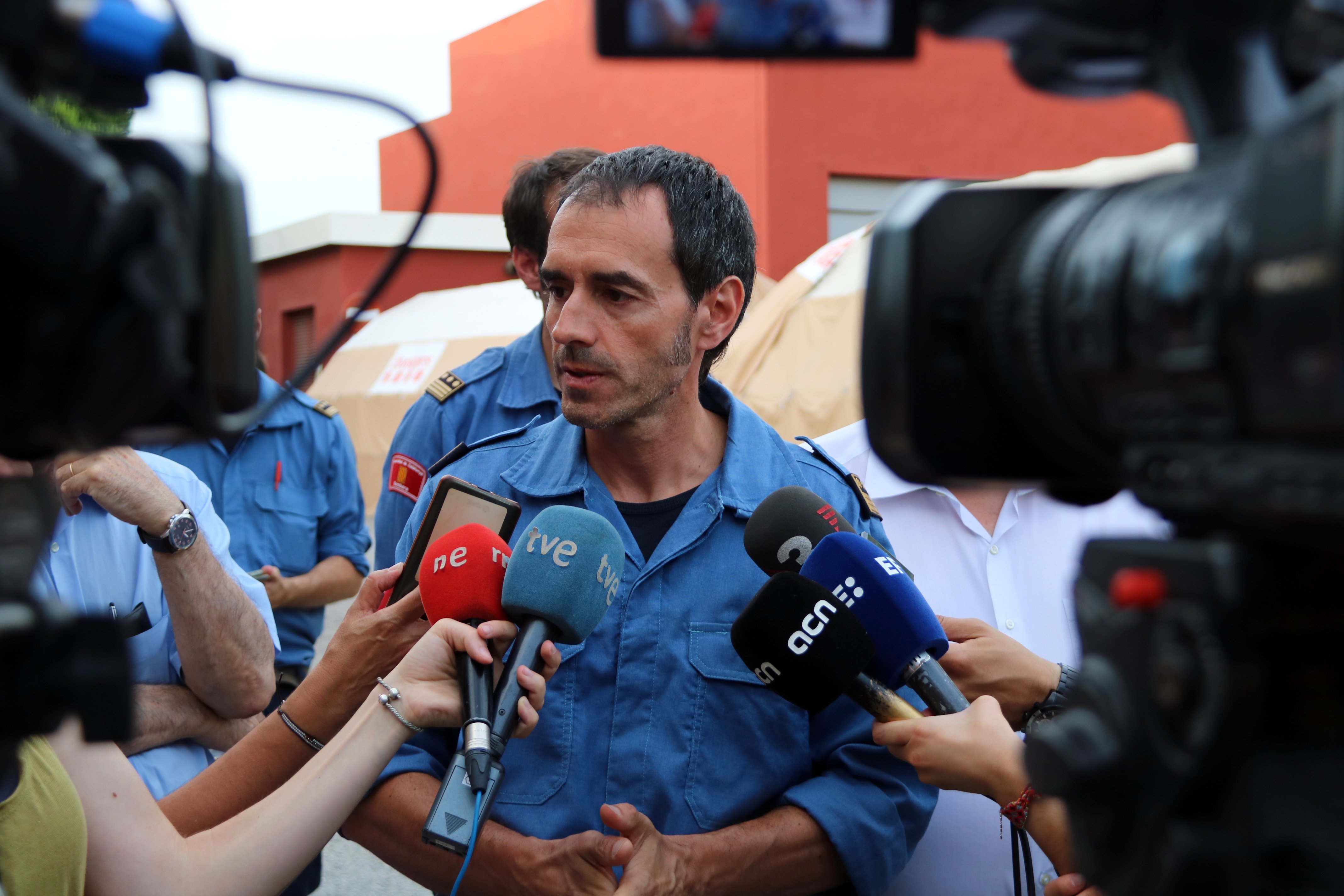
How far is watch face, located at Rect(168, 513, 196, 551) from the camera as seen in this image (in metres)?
2.29

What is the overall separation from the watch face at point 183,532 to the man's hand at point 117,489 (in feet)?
0.04

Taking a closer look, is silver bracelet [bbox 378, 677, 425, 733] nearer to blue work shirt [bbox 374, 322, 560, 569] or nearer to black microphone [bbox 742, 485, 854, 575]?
black microphone [bbox 742, 485, 854, 575]

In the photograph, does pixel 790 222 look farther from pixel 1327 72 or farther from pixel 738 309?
pixel 1327 72

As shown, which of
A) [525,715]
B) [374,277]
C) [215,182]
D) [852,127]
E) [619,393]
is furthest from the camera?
[852,127]

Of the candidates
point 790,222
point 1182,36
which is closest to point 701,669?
point 1182,36

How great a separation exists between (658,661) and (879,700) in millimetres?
466

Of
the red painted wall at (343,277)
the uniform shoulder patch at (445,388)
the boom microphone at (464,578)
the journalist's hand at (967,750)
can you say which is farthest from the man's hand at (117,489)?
the red painted wall at (343,277)

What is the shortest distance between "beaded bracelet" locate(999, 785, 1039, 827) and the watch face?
1591 millimetres

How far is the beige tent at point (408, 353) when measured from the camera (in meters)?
11.9

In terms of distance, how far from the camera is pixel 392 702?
5.60ft

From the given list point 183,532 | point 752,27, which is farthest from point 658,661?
point 752,27

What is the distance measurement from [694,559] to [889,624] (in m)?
0.50

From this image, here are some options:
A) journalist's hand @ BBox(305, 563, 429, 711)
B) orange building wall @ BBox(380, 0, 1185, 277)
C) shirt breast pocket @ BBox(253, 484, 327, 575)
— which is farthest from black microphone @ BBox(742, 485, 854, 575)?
orange building wall @ BBox(380, 0, 1185, 277)

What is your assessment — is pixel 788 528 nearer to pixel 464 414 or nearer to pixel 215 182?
pixel 215 182
